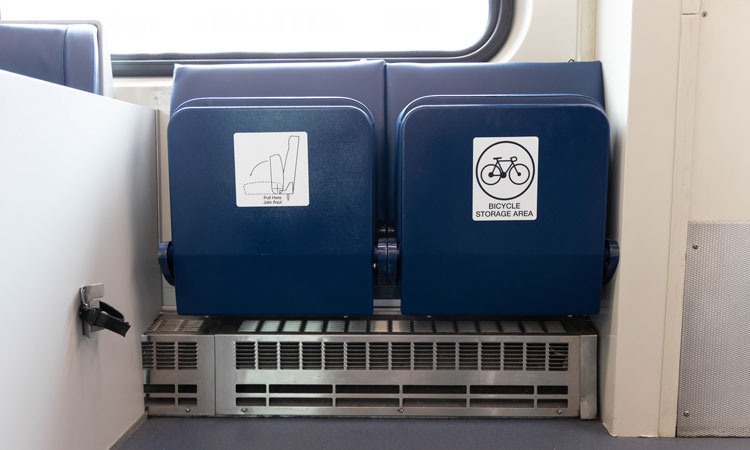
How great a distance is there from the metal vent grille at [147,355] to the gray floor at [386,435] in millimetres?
160

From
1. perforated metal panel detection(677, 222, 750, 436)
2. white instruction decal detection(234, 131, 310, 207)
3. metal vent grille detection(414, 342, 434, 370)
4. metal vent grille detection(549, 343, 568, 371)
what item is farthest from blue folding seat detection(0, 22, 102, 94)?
perforated metal panel detection(677, 222, 750, 436)

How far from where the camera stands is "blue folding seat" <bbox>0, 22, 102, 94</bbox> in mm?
1695

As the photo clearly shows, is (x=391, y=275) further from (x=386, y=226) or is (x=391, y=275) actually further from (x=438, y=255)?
(x=386, y=226)

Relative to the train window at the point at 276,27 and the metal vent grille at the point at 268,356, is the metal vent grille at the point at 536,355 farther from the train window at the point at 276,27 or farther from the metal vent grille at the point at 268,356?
the train window at the point at 276,27

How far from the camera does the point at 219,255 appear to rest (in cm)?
143

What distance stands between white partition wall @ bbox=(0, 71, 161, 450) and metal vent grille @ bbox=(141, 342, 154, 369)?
29 mm

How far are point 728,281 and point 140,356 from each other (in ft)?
5.38

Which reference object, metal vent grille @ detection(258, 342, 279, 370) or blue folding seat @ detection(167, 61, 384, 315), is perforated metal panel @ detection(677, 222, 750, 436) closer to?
blue folding seat @ detection(167, 61, 384, 315)

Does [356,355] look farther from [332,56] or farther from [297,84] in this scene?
[332,56]

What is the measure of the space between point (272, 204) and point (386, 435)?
27.4 inches

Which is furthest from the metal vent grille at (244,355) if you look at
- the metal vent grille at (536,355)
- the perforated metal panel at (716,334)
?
the perforated metal panel at (716,334)

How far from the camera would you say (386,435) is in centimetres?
147

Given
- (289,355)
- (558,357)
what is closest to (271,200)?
(289,355)

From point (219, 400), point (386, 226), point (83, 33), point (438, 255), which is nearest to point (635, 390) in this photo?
point (438, 255)
